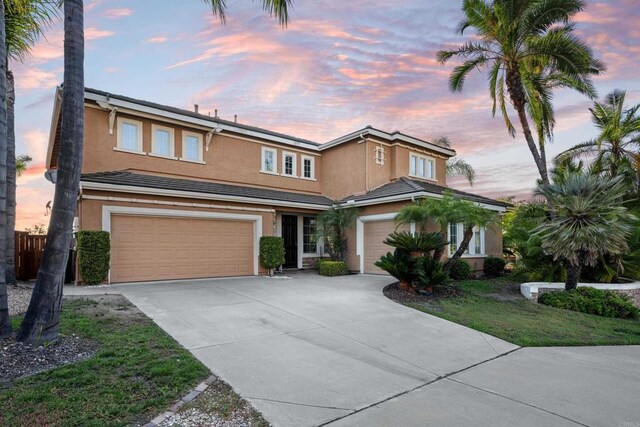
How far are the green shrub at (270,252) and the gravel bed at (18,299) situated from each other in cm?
690

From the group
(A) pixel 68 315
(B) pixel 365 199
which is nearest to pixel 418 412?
(A) pixel 68 315

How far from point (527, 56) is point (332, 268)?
11039 mm

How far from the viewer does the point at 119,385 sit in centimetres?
381

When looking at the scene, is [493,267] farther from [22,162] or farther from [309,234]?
[22,162]

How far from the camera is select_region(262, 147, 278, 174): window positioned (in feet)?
53.9

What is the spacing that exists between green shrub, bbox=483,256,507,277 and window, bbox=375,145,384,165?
265 inches

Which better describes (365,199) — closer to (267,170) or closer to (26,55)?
(267,170)

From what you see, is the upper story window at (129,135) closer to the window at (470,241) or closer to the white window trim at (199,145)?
the white window trim at (199,145)

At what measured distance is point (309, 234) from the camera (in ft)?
56.0

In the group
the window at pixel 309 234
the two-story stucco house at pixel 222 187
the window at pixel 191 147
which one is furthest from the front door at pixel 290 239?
the window at pixel 191 147

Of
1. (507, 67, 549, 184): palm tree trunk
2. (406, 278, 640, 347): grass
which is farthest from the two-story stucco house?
(406, 278, 640, 347): grass

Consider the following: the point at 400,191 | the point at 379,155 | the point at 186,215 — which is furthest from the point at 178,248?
the point at 379,155

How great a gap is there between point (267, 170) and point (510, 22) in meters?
11.3

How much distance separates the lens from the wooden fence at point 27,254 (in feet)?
39.3
